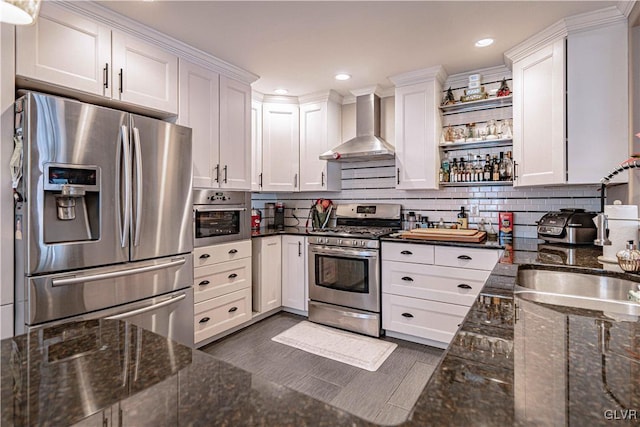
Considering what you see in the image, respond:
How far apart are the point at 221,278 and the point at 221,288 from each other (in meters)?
0.09

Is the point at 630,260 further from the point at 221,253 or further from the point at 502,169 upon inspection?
the point at 221,253

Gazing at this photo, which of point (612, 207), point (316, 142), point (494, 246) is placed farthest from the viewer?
point (316, 142)

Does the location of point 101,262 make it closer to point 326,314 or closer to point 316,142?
point 326,314

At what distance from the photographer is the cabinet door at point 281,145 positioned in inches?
153

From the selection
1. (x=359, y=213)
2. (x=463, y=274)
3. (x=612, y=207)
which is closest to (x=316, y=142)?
(x=359, y=213)

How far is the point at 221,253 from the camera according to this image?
2947 millimetres

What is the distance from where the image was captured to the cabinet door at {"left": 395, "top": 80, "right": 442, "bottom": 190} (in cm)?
317

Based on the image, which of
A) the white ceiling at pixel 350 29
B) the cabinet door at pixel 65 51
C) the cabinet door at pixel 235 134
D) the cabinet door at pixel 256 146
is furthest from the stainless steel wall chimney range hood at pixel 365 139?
the cabinet door at pixel 65 51

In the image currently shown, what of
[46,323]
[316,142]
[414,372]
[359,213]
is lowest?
[414,372]

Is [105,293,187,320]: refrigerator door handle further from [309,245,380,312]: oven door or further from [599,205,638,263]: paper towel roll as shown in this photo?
[599,205,638,263]: paper towel roll

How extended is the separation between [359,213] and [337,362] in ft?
5.63

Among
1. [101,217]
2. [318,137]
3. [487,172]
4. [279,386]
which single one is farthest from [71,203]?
[487,172]

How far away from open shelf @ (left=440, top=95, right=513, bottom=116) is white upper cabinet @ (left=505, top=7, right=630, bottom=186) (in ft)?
1.35

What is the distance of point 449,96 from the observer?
328 centimetres
